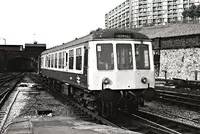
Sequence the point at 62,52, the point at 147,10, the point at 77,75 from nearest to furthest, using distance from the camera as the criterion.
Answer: the point at 77,75
the point at 62,52
the point at 147,10

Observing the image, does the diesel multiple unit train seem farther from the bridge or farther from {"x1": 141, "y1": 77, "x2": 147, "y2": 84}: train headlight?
the bridge

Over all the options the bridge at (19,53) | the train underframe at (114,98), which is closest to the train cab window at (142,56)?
the train underframe at (114,98)

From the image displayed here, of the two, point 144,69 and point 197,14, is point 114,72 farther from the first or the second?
point 197,14

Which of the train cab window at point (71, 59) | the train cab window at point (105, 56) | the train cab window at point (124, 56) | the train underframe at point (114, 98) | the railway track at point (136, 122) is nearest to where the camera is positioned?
the railway track at point (136, 122)

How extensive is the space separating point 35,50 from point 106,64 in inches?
2231

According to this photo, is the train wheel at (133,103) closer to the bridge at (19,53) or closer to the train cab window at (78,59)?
the train cab window at (78,59)

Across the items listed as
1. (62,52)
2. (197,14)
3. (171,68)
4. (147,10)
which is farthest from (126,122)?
(147,10)

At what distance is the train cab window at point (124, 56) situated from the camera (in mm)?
9125

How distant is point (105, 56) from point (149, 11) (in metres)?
70.5

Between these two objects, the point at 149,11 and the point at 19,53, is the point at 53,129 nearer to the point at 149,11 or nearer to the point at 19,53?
the point at 19,53

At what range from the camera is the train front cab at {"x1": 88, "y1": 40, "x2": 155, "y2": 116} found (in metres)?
8.87

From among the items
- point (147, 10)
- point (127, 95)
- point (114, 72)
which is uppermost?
point (147, 10)

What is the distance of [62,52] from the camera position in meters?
13.6

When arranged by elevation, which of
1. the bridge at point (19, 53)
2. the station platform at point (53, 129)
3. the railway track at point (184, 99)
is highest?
the bridge at point (19, 53)
